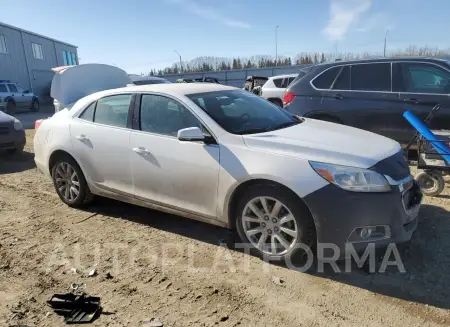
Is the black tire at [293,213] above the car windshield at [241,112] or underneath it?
underneath

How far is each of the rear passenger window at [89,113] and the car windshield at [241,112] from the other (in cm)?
141

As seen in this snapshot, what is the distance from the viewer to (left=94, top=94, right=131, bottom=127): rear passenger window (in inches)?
167

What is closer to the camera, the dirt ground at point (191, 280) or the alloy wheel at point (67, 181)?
the dirt ground at point (191, 280)

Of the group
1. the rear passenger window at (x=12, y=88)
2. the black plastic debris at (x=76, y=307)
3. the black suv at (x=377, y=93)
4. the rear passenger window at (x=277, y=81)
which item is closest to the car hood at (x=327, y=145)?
the black plastic debris at (x=76, y=307)

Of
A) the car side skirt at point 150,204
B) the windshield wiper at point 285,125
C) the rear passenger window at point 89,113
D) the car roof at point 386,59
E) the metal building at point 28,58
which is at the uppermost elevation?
the metal building at point 28,58

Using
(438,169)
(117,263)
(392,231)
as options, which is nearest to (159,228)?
(117,263)

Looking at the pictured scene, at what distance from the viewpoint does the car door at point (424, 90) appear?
5.83 meters

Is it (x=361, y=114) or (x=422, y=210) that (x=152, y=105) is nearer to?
(x=422, y=210)

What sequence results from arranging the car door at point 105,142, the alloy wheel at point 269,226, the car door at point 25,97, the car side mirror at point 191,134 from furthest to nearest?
the car door at point 25,97, the car door at point 105,142, the car side mirror at point 191,134, the alloy wheel at point 269,226

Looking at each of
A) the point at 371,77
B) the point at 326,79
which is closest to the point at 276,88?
the point at 326,79

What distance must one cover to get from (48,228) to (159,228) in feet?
4.22

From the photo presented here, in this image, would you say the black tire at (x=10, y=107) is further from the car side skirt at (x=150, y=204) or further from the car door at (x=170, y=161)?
the car door at (x=170, y=161)

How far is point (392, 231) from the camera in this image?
9.89 feet

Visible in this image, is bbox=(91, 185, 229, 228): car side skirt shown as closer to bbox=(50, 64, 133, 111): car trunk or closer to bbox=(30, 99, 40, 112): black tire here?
bbox=(50, 64, 133, 111): car trunk
